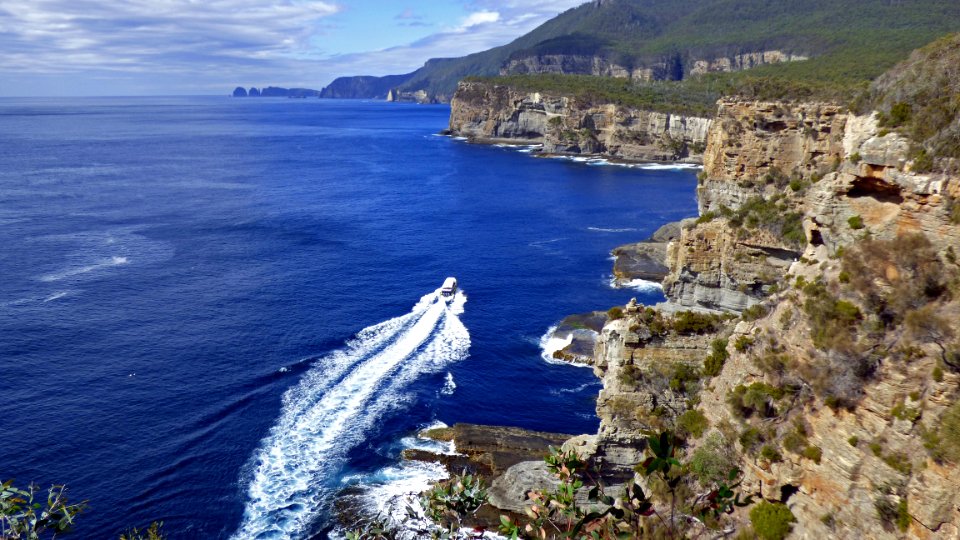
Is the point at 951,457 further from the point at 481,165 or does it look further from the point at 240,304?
the point at 481,165

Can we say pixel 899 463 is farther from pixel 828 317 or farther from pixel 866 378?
pixel 828 317

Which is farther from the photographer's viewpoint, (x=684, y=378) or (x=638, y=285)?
(x=638, y=285)

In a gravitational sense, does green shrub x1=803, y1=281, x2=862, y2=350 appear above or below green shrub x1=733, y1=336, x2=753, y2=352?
above

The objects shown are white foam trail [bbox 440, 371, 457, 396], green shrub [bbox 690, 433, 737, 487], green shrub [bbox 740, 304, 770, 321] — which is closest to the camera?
green shrub [bbox 690, 433, 737, 487]

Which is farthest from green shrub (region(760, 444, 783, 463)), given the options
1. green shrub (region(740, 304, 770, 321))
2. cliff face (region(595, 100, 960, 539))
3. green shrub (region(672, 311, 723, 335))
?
green shrub (region(672, 311, 723, 335))

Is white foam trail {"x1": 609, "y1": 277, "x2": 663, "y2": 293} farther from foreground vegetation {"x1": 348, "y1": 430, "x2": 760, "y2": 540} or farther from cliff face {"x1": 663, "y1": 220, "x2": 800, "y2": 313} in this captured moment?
foreground vegetation {"x1": 348, "y1": 430, "x2": 760, "y2": 540}

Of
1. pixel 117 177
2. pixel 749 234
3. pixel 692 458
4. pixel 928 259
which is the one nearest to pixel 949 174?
pixel 928 259

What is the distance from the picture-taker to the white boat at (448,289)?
2852 inches

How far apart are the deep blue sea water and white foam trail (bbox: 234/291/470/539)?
0.17 m

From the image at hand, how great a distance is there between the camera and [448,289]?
7350cm

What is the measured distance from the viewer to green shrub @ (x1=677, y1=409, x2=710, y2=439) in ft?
68.2

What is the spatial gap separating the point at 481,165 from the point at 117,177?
81859 mm

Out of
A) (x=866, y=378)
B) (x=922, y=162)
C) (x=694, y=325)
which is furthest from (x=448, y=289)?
(x=866, y=378)

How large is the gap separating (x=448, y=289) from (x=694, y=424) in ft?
175
